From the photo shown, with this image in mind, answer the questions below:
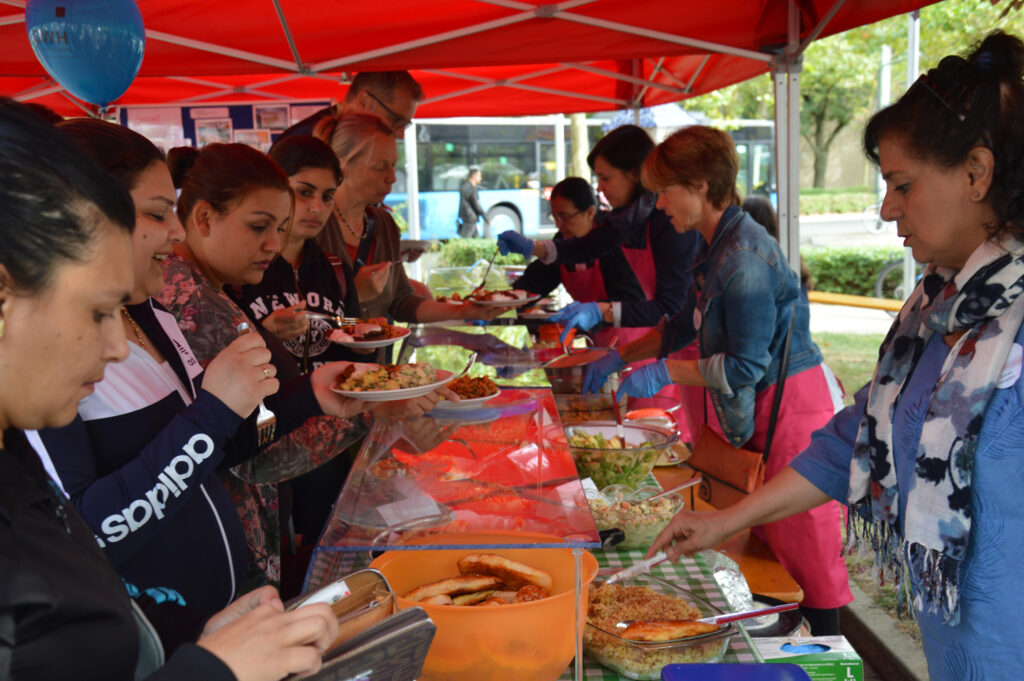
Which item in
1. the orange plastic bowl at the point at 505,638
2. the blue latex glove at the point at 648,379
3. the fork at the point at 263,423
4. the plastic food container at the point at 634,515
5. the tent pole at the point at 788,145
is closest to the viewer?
the orange plastic bowl at the point at 505,638

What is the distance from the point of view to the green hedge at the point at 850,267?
12.5 meters

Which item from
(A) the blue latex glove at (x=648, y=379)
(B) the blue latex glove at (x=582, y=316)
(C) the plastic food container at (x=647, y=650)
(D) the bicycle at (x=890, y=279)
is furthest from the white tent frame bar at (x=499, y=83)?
(D) the bicycle at (x=890, y=279)

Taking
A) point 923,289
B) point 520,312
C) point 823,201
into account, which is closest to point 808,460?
point 923,289

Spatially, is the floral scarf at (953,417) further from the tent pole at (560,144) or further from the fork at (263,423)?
the tent pole at (560,144)

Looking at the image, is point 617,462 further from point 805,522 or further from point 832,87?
point 832,87

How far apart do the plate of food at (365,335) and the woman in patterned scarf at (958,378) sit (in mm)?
1617

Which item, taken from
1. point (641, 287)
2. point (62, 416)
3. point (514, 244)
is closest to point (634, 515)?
point (62, 416)

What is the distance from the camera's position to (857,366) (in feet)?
26.5

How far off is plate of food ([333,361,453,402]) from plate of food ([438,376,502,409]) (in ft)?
0.25

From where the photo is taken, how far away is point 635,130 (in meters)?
4.34

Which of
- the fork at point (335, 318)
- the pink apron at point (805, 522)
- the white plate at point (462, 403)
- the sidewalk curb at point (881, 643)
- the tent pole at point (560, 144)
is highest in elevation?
the tent pole at point (560, 144)

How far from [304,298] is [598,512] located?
52.0 inches

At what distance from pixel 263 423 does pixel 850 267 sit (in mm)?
12672

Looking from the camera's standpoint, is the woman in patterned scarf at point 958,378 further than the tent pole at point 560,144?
No
